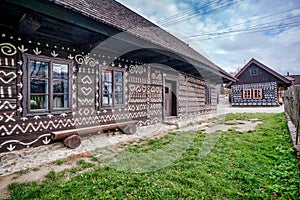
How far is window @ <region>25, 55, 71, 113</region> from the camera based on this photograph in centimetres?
353

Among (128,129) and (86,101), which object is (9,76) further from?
(128,129)

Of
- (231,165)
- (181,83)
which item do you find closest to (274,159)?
(231,165)

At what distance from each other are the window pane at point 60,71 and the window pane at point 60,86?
123mm

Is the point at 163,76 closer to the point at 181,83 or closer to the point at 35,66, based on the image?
the point at 181,83

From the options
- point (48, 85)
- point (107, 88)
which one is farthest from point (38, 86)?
point (107, 88)

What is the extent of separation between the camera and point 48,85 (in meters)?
3.73

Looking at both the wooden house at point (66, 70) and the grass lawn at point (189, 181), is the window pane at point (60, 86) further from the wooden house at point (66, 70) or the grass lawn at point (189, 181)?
the grass lawn at point (189, 181)

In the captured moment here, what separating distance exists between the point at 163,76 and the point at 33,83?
4801 mm

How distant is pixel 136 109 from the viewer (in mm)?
5945

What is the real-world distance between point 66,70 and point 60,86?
0.43 metres

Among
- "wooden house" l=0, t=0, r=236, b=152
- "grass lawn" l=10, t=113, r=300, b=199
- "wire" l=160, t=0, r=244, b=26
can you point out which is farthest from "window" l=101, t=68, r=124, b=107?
"wire" l=160, t=0, r=244, b=26

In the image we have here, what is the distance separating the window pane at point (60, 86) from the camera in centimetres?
388

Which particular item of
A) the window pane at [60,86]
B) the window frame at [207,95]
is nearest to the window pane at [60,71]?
the window pane at [60,86]

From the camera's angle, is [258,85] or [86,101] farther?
[258,85]
